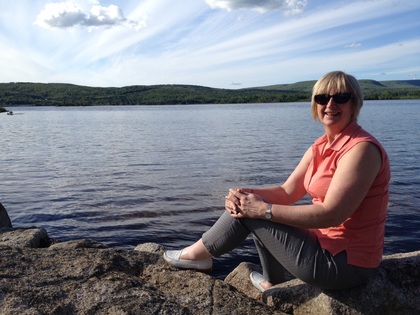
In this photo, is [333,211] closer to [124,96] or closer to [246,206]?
[246,206]

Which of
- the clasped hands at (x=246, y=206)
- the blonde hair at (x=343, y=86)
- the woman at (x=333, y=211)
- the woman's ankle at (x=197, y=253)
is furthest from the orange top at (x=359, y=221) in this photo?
the woman's ankle at (x=197, y=253)

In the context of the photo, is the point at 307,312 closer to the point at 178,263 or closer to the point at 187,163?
the point at 178,263

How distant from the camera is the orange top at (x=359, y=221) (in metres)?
3.73

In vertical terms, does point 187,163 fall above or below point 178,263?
below

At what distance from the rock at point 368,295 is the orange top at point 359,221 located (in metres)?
0.36

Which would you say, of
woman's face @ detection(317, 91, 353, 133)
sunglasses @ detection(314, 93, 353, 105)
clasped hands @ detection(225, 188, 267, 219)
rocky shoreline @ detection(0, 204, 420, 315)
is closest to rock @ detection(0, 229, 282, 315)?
rocky shoreline @ detection(0, 204, 420, 315)

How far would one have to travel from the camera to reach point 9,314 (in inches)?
141

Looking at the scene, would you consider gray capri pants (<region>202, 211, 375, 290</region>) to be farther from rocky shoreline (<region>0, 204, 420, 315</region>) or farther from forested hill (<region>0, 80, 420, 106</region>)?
forested hill (<region>0, 80, 420, 106</region>)

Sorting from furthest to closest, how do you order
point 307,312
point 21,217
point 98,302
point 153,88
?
point 153,88
point 21,217
point 307,312
point 98,302

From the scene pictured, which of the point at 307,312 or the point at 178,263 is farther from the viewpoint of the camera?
the point at 178,263

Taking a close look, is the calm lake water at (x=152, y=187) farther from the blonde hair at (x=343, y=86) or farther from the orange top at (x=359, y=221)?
A: the blonde hair at (x=343, y=86)

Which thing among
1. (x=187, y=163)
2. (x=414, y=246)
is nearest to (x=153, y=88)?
(x=187, y=163)

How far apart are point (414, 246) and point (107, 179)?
11.2 metres

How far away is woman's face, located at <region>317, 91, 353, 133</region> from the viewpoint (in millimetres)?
3920
